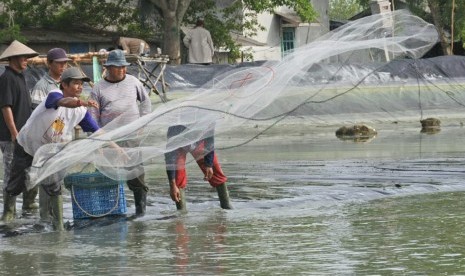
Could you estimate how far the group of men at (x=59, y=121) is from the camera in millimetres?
10562

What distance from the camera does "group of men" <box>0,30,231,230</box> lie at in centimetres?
1056

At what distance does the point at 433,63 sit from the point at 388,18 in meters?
15.4

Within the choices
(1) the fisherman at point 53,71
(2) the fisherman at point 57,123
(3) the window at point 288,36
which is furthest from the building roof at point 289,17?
(2) the fisherman at point 57,123

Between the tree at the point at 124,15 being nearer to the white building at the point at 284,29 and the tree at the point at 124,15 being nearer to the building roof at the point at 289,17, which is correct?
the white building at the point at 284,29

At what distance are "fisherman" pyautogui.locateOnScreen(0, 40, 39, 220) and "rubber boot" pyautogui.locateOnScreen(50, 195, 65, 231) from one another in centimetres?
94

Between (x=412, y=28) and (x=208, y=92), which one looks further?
(x=412, y=28)

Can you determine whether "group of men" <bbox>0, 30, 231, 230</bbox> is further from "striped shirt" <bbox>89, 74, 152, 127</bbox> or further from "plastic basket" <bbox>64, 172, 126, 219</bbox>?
"plastic basket" <bbox>64, 172, 126, 219</bbox>

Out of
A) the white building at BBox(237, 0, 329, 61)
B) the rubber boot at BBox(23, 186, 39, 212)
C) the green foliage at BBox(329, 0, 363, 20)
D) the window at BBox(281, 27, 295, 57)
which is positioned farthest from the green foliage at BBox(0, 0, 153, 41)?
the green foliage at BBox(329, 0, 363, 20)

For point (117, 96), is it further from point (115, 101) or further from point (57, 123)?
point (57, 123)

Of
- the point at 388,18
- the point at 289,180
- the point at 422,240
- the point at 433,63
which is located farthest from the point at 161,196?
the point at 433,63

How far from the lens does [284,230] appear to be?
33.8 ft

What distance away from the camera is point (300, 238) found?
9758 millimetres

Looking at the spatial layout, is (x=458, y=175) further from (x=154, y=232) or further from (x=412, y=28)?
(x=154, y=232)

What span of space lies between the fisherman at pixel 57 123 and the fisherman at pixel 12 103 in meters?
0.63
